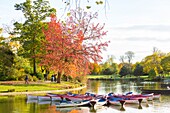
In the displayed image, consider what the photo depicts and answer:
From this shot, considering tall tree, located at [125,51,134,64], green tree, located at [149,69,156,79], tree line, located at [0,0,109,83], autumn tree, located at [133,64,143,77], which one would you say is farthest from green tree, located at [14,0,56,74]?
tall tree, located at [125,51,134,64]

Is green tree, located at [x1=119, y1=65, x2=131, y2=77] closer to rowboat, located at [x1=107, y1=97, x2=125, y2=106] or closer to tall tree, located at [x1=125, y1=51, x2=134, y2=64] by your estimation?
tall tree, located at [x1=125, y1=51, x2=134, y2=64]

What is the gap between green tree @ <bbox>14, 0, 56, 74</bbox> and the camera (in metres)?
59.6

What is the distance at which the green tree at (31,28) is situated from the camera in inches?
2345

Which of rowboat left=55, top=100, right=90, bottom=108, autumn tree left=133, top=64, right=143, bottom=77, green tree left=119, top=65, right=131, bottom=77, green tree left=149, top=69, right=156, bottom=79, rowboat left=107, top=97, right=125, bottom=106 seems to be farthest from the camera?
green tree left=119, top=65, right=131, bottom=77

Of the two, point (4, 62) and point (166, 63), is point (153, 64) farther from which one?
point (4, 62)

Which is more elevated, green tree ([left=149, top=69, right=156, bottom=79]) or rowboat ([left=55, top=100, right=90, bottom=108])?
green tree ([left=149, top=69, right=156, bottom=79])

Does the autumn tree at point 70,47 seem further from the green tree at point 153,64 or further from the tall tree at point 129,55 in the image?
the tall tree at point 129,55

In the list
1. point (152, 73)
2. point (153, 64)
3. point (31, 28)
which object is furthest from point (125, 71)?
point (31, 28)

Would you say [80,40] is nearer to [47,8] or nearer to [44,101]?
[47,8]

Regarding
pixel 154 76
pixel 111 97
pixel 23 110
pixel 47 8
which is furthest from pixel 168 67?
pixel 23 110

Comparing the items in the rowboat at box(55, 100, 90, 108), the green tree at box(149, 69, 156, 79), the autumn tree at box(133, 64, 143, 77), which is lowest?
the rowboat at box(55, 100, 90, 108)

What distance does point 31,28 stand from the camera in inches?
2394

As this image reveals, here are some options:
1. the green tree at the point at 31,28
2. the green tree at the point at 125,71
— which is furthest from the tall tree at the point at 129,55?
the green tree at the point at 31,28

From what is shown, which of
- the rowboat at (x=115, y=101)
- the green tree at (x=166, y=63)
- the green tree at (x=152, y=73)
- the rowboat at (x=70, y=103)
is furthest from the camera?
the green tree at (x=166, y=63)
